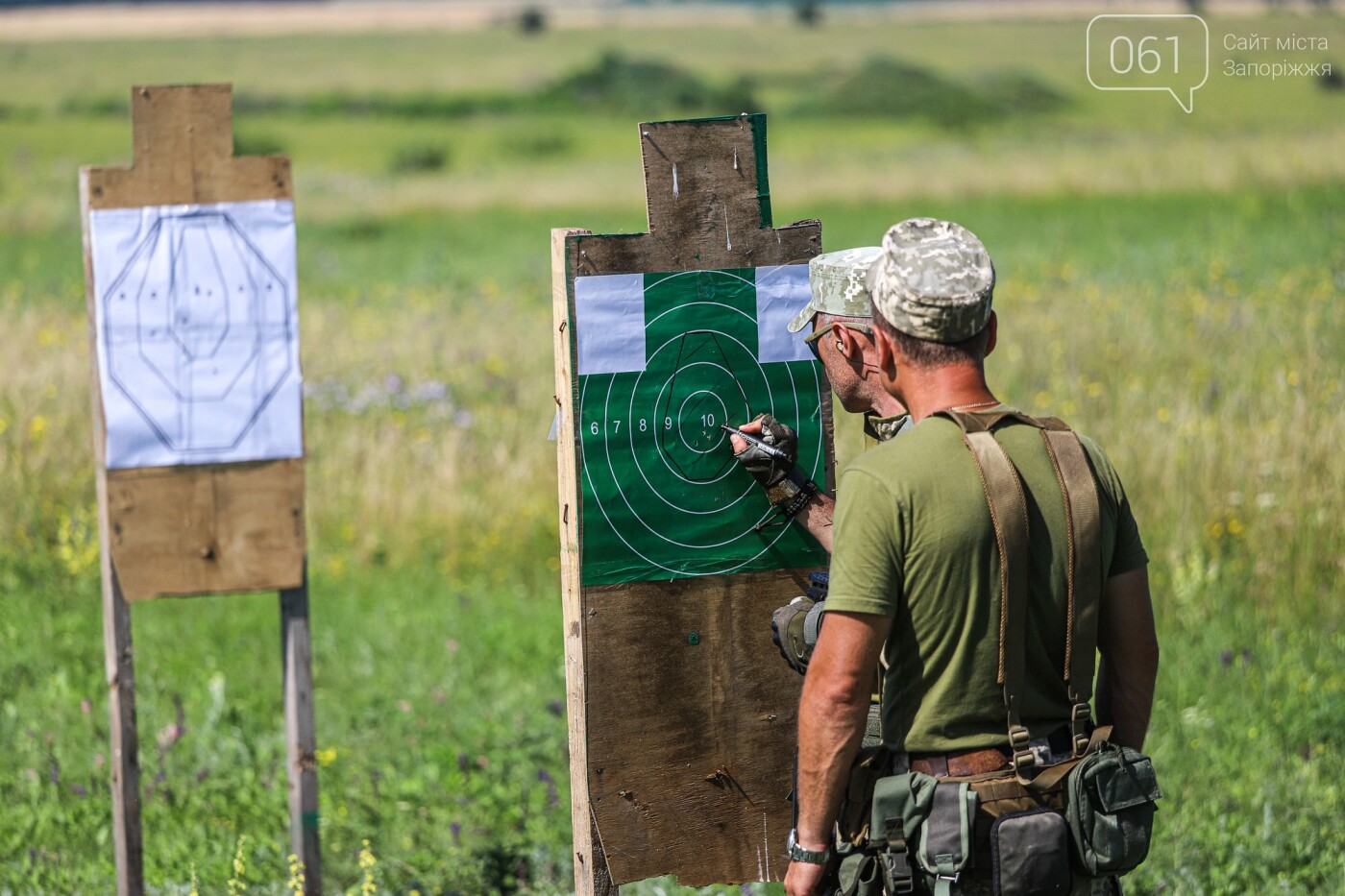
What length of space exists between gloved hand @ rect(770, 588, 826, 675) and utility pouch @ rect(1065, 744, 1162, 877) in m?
0.63

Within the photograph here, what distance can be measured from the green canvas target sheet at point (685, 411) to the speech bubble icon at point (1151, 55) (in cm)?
5282

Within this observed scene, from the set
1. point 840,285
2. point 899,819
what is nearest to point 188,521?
point 840,285

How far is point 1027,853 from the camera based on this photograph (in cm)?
253

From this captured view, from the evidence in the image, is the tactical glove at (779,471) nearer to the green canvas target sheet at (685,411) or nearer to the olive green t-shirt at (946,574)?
the green canvas target sheet at (685,411)

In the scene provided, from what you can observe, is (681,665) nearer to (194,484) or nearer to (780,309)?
(780,309)

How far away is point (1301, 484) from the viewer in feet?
22.9

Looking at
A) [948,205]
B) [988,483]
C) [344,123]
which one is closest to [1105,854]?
[988,483]

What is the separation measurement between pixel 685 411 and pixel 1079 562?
1070 mm

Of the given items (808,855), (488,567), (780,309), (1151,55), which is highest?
(1151,55)

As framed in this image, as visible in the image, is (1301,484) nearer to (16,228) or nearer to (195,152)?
(195,152)

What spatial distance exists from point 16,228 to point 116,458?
71.2 feet

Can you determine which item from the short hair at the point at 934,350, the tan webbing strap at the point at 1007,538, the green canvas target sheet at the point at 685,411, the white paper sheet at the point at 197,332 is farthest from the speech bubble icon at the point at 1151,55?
the tan webbing strap at the point at 1007,538

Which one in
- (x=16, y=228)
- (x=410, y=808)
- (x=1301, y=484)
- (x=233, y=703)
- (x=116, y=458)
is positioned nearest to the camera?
(x=116, y=458)

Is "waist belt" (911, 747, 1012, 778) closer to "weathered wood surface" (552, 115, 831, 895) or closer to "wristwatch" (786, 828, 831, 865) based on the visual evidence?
"wristwatch" (786, 828, 831, 865)
